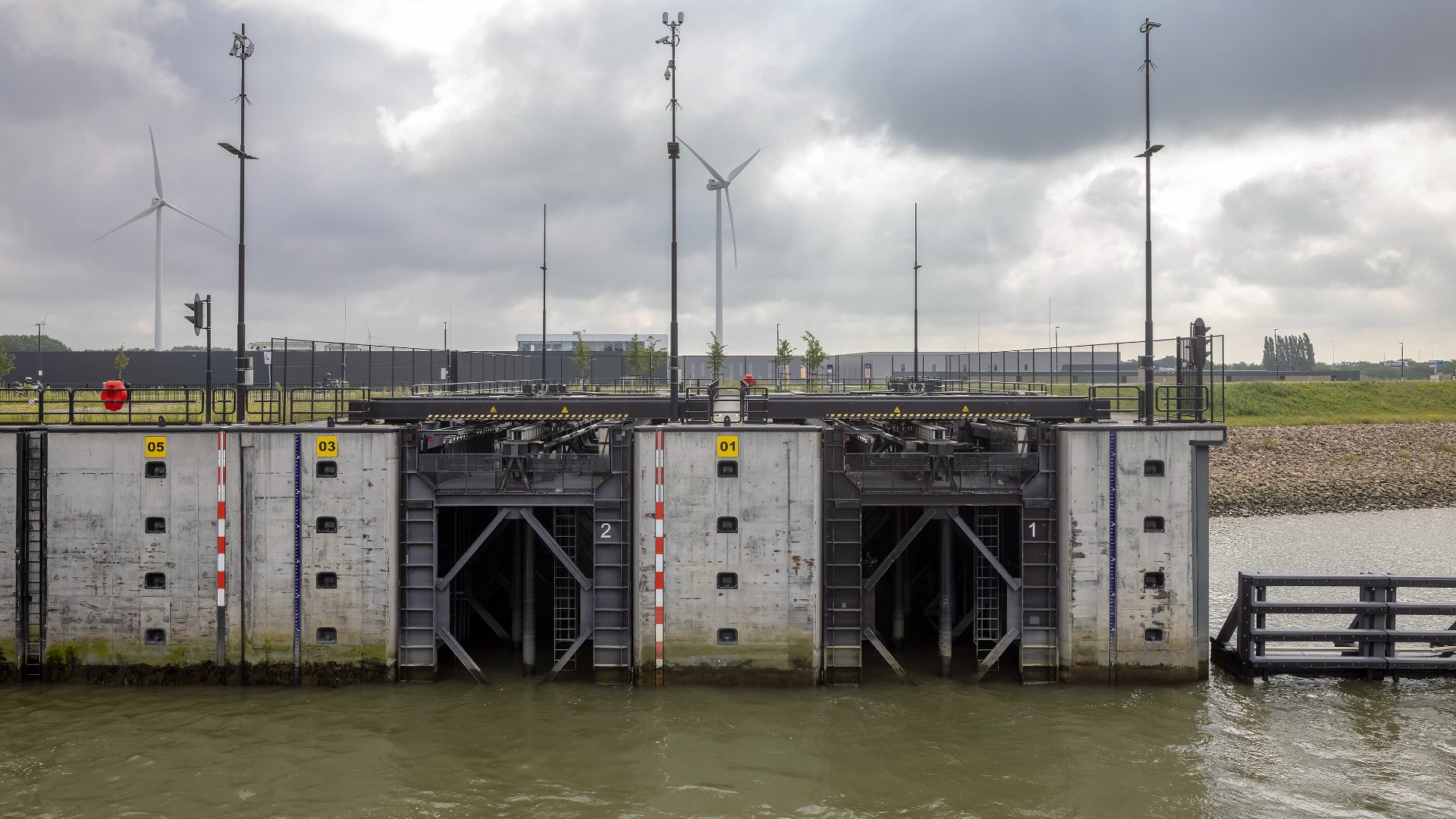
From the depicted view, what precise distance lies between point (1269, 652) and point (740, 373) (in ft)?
252

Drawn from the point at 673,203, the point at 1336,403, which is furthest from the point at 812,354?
the point at 1336,403

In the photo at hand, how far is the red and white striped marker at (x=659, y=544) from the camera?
18016 mm

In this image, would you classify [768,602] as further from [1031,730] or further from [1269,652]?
[1269,652]

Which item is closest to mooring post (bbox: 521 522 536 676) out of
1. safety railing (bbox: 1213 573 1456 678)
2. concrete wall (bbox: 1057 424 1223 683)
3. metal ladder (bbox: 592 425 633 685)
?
metal ladder (bbox: 592 425 633 685)

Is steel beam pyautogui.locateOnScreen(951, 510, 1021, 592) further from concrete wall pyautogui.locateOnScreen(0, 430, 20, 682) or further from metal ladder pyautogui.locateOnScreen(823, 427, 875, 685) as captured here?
concrete wall pyautogui.locateOnScreen(0, 430, 20, 682)

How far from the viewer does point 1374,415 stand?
253 ft

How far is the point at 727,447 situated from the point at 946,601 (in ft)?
18.1

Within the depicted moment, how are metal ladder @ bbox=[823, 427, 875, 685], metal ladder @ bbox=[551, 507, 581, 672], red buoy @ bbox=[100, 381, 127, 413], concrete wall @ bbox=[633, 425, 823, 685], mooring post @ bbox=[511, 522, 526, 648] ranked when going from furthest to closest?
mooring post @ bbox=[511, 522, 526, 648], red buoy @ bbox=[100, 381, 127, 413], metal ladder @ bbox=[551, 507, 581, 672], metal ladder @ bbox=[823, 427, 875, 685], concrete wall @ bbox=[633, 425, 823, 685]

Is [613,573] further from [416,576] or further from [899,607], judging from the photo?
[899,607]

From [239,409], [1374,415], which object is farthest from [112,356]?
[1374,415]

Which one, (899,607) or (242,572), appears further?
(899,607)

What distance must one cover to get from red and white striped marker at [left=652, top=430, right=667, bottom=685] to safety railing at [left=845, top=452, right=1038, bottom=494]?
3724 millimetres

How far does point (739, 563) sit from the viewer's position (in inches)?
711

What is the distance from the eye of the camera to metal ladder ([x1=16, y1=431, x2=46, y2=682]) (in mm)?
18203
